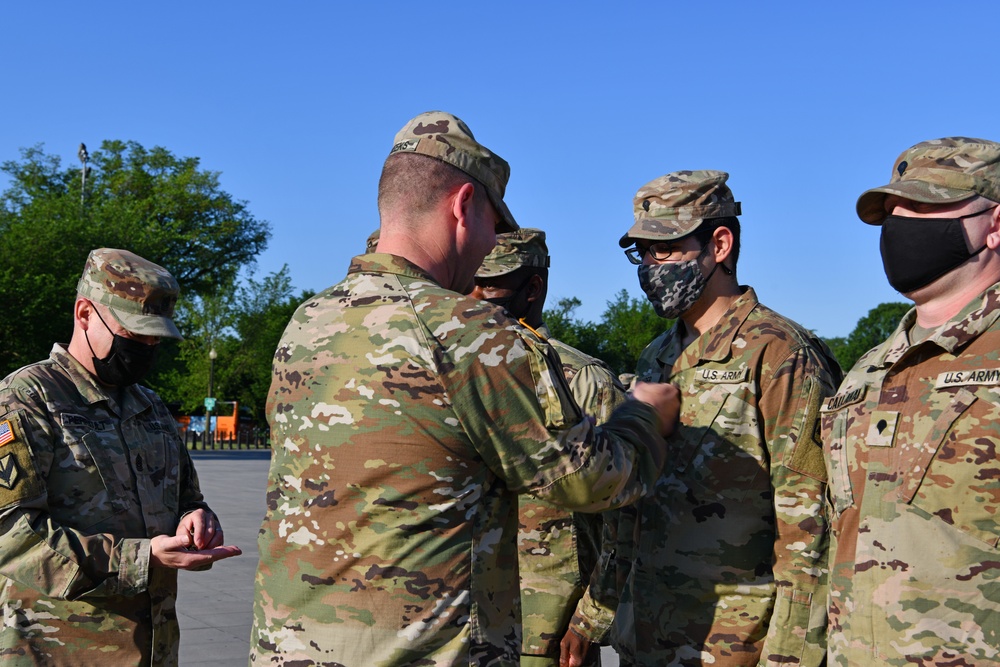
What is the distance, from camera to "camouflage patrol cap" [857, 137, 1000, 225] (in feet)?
10.1

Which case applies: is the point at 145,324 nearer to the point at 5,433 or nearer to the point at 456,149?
the point at 5,433

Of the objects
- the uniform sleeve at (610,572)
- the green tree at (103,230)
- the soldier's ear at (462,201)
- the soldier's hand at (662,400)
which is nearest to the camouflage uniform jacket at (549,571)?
the uniform sleeve at (610,572)

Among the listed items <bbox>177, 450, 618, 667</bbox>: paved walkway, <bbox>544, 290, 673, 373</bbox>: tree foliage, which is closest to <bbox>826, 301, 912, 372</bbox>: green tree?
<bbox>544, 290, 673, 373</bbox>: tree foliage

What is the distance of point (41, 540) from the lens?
11.9 feet

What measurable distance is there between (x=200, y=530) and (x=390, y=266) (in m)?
1.58

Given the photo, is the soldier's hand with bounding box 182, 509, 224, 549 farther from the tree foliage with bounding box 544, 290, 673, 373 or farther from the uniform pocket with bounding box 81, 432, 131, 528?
the tree foliage with bounding box 544, 290, 673, 373

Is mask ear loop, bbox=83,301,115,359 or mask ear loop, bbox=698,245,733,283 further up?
mask ear loop, bbox=698,245,733,283

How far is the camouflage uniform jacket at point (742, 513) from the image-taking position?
3.36m

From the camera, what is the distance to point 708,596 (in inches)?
140

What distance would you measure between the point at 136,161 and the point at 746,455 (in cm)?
5192

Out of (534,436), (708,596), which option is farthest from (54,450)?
(708,596)

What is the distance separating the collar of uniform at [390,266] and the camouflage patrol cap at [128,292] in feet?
4.76

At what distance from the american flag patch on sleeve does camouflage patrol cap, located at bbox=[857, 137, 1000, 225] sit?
121 inches

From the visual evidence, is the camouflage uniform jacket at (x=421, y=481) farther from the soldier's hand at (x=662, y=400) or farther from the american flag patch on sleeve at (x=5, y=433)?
the american flag patch on sleeve at (x=5, y=433)
